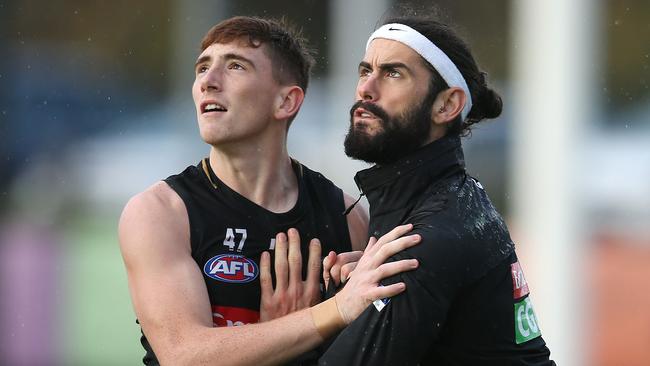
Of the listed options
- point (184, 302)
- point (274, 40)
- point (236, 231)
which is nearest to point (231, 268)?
point (236, 231)

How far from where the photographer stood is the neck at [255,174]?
16.9 ft

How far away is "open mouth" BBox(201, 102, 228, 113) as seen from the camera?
5086mm

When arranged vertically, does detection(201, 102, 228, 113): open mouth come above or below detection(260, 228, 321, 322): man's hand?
above

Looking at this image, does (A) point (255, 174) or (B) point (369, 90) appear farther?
(A) point (255, 174)

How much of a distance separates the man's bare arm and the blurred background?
550cm

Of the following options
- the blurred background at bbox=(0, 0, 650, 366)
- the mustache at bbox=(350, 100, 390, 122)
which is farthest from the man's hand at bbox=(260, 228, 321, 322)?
the blurred background at bbox=(0, 0, 650, 366)

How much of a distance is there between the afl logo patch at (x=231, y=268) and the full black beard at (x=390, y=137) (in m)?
0.59

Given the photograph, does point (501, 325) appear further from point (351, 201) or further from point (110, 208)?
point (110, 208)

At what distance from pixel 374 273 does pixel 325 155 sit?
6.24 m

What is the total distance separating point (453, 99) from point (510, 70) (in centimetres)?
663

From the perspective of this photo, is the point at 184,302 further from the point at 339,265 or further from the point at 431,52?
the point at 431,52

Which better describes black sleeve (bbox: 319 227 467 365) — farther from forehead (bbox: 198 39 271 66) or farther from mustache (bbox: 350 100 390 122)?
forehead (bbox: 198 39 271 66)

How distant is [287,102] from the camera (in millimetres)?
5355

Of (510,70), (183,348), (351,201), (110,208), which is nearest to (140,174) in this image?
(110,208)
